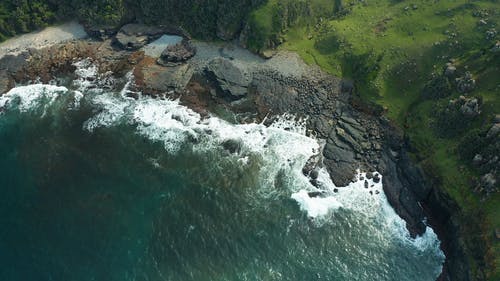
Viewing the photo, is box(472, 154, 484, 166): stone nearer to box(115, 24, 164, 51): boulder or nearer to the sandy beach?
box(115, 24, 164, 51): boulder

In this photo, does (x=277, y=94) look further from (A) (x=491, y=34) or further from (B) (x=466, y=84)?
(A) (x=491, y=34)

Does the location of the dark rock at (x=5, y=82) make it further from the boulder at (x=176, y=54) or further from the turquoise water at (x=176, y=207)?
the boulder at (x=176, y=54)

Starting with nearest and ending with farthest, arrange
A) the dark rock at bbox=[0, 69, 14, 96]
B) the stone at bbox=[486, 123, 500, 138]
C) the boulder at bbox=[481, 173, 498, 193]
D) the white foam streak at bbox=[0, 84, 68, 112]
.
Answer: the boulder at bbox=[481, 173, 498, 193] < the stone at bbox=[486, 123, 500, 138] < the white foam streak at bbox=[0, 84, 68, 112] < the dark rock at bbox=[0, 69, 14, 96]

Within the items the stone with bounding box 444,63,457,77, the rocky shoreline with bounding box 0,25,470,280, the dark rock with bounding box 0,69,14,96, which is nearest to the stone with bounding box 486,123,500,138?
the rocky shoreline with bounding box 0,25,470,280

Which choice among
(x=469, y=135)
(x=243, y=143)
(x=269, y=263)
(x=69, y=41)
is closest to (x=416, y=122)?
(x=469, y=135)

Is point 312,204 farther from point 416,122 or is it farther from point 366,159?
point 416,122

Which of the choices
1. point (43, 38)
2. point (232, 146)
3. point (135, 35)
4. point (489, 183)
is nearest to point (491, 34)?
point (489, 183)
